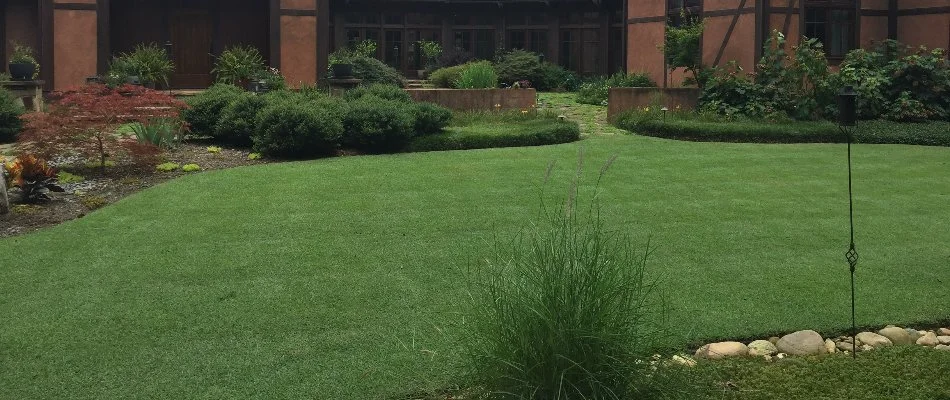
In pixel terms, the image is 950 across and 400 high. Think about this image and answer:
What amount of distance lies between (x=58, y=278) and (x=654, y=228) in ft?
15.7

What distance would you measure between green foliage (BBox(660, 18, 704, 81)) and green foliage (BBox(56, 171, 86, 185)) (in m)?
12.3

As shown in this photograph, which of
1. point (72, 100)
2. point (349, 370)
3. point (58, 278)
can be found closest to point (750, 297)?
point (349, 370)

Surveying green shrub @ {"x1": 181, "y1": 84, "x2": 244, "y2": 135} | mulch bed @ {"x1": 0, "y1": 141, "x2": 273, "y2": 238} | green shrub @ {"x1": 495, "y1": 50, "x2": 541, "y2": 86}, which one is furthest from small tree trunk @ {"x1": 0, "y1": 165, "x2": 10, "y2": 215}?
green shrub @ {"x1": 495, "y1": 50, "x2": 541, "y2": 86}

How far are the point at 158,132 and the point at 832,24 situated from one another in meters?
13.4

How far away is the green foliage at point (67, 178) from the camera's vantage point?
1073 cm

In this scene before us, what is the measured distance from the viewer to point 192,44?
2242 centimetres

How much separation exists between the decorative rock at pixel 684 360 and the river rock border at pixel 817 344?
261 millimetres

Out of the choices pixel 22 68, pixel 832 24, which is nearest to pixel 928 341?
pixel 832 24

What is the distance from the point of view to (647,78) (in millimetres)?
21344

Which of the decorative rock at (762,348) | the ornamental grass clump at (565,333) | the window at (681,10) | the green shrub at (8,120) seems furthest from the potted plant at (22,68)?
the ornamental grass clump at (565,333)

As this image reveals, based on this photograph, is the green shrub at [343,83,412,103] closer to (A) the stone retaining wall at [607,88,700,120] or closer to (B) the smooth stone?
(A) the stone retaining wall at [607,88,700,120]

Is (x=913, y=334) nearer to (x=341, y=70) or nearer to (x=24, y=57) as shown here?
(x=341, y=70)

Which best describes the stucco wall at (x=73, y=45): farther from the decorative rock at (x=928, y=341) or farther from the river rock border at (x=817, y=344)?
the decorative rock at (x=928, y=341)

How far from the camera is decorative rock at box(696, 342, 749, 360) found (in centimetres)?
567
